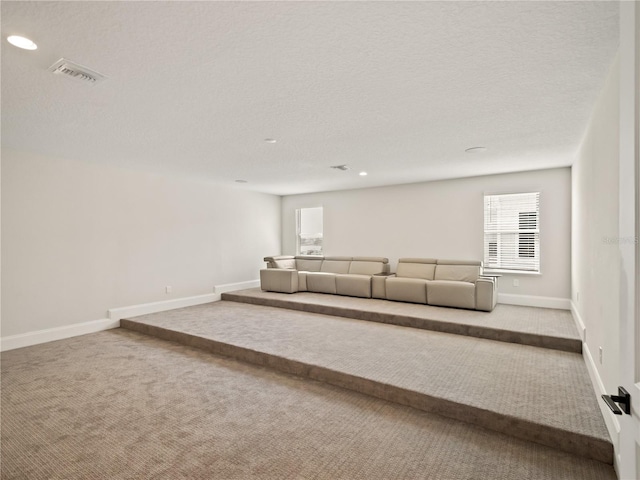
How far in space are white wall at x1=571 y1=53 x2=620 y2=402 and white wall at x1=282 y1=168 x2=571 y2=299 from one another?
244cm

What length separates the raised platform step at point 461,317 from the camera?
3.88 meters

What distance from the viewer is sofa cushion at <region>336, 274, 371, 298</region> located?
245 inches

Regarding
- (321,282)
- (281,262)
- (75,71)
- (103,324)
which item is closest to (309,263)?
(281,262)

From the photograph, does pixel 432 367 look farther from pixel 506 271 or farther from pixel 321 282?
pixel 321 282

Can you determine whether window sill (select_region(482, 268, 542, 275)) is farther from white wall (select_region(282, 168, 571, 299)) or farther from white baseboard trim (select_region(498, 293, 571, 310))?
white baseboard trim (select_region(498, 293, 571, 310))

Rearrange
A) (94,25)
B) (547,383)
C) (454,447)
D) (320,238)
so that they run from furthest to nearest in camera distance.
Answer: (320,238), (547,383), (454,447), (94,25)

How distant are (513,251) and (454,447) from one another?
448 centimetres

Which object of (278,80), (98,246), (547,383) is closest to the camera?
(278,80)

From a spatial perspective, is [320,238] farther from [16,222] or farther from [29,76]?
[29,76]

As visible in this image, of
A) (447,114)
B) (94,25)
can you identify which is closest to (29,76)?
(94,25)

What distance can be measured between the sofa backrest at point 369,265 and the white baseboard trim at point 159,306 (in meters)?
3.01

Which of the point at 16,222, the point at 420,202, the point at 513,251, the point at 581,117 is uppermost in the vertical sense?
the point at 581,117

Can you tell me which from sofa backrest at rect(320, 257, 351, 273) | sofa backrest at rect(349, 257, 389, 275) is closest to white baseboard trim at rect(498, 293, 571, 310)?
sofa backrest at rect(349, 257, 389, 275)

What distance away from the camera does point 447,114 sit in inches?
121
